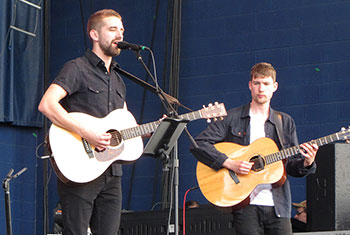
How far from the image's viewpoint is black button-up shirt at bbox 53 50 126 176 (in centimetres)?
404

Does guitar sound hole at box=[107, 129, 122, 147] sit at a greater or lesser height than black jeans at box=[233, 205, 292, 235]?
greater

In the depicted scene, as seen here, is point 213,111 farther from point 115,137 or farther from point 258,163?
point 115,137

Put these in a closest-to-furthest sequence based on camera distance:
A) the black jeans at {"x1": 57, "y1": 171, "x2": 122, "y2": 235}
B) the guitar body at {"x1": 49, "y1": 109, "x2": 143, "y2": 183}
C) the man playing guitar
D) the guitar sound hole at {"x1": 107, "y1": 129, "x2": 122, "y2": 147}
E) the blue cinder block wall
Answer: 1. the black jeans at {"x1": 57, "y1": 171, "x2": 122, "y2": 235}
2. the guitar body at {"x1": 49, "y1": 109, "x2": 143, "y2": 183}
3. the guitar sound hole at {"x1": 107, "y1": 129, "x2": 122, "y2": 147}
4. the man playing guitar
5. the blue cinder block wall

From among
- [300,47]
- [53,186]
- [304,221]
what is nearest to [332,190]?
[304,221]

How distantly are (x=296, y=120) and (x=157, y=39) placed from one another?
199 cm

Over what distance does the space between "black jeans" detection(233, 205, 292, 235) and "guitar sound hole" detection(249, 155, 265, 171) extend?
361 mm

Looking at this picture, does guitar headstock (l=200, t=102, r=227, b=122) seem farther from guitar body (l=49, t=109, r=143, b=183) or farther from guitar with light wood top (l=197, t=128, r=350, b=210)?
guitar body (l=49, t=109, r=143, b=183)

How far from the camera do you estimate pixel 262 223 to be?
4.30m

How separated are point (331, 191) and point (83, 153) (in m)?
2.06

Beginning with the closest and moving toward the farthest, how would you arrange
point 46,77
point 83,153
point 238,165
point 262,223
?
point 83,153 < point 262,223 < point 238,165 < point 46,77

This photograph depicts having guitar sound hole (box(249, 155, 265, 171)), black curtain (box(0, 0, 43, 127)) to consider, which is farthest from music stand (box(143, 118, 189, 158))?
black curtain (box(0, 0, 43, 127))

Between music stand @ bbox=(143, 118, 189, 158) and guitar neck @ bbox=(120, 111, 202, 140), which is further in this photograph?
guitar neck @ bbox=(120, 111, 202, 140)

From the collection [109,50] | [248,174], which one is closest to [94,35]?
[109,50]

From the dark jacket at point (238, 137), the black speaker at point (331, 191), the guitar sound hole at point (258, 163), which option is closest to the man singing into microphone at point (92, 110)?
the dark jacket at point (238, 137)
